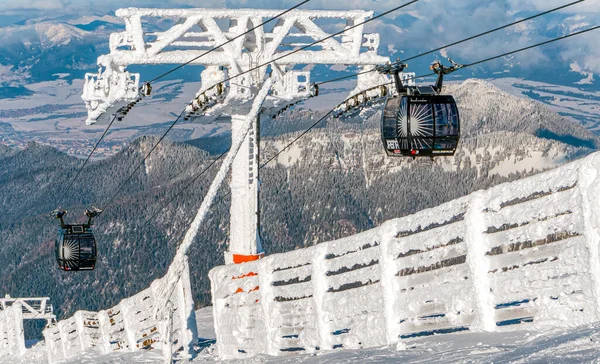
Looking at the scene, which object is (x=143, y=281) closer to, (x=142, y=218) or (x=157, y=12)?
(x=142, y=218)

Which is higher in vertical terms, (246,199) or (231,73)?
(231,73)

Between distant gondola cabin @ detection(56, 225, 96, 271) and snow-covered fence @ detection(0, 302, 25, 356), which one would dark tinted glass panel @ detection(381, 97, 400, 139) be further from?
snow-covered fence @ detection(0, 302, 25, 356)

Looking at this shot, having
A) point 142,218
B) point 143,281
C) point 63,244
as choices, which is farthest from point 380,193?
point 63,244

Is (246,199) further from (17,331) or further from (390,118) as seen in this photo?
(17,331)

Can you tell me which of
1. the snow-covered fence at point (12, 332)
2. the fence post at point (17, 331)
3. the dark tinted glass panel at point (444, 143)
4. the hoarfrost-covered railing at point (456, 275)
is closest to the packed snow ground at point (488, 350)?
the hoarfrost-covered railing at point (456, 275)

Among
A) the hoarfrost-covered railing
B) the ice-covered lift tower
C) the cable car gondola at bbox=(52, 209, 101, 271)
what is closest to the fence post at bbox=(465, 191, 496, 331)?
the hoarfrost-covered railing

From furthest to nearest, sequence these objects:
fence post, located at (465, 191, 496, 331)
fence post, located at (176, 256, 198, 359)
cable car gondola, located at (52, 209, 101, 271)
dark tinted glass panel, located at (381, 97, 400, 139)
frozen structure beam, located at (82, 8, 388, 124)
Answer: cable car gondola, located at (52, 209, 101, 271), frozen structure beam, located at (82, 8, 388, 124), dark tinted glass panel, located at (381, 97, 400, 139), fence post, located at (176, 256, 198, 359), fence post, located at (465, 191, 496, 331)

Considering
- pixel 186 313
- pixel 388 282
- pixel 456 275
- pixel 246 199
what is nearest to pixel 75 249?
pixel 246 199
